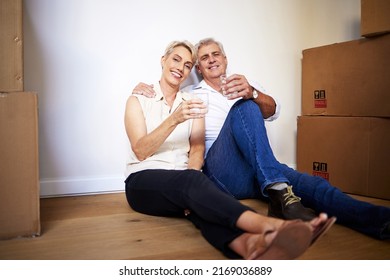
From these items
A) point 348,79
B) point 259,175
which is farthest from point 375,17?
point 259,175

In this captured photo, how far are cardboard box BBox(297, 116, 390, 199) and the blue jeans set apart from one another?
45 cm

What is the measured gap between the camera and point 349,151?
1.60m

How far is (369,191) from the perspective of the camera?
1539 millimetres

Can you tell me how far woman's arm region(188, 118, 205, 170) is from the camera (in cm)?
128

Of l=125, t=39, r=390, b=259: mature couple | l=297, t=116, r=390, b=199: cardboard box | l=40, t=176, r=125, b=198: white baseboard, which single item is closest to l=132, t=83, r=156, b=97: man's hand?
l=125, t=39, r=390, b=259: mature couple

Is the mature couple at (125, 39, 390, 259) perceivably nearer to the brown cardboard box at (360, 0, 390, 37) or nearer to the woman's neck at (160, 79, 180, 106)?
the woman's neck at (160, 79, 180, 106)

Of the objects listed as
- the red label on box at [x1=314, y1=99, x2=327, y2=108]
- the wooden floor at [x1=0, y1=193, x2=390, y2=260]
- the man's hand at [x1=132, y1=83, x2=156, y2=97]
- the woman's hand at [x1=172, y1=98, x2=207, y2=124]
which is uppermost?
the man's hand at [x1=132, y1=83, x2=156, y2=97]

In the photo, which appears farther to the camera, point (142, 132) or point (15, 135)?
point (142, 132)

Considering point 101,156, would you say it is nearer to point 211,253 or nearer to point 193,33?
point 193,33

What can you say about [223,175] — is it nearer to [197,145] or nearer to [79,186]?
[197,145]

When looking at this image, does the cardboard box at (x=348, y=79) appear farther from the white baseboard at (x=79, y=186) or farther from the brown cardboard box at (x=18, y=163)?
the brown cardboard box at (x=18, y=163)

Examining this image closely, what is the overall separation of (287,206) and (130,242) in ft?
1.57

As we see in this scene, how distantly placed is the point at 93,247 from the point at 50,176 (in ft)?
2.30
